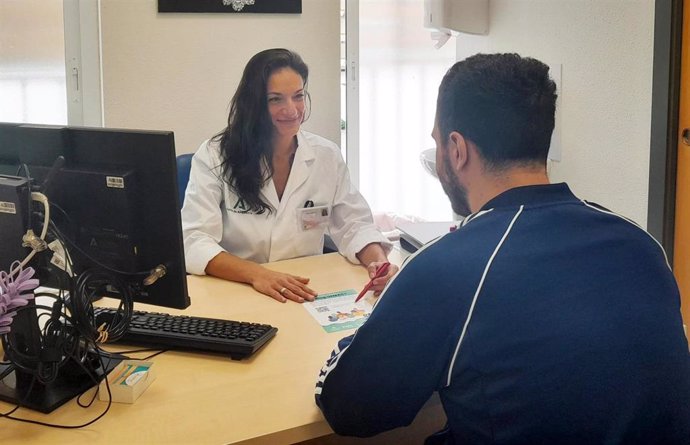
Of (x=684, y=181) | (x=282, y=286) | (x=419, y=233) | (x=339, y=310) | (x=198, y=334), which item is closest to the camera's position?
(x=198, y=334)

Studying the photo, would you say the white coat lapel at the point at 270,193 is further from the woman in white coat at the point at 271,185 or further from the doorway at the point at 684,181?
the doorway at the point at 684,181

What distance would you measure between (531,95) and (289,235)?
4.00 ft

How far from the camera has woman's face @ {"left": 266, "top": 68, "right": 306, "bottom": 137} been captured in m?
2.22

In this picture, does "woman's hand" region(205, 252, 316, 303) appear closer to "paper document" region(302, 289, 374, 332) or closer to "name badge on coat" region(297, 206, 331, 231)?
"paper document" region(302, 289, 374, 332)

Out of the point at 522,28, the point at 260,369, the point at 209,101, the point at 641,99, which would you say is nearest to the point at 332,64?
the point at 209,101

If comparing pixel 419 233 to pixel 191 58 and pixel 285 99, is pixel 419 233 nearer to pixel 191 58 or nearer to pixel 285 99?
pixel 285 99

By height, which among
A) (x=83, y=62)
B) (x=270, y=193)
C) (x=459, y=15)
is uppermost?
(x=459, y=15)

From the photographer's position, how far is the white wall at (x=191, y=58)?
297 centimetres

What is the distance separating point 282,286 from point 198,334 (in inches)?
14.6

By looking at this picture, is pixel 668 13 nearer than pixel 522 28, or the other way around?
pixel 668 13

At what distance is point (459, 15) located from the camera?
2727 millimetres

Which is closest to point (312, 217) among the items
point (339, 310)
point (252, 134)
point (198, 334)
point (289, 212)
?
point (289, 212)

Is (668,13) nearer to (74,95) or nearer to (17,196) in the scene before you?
(17,196)

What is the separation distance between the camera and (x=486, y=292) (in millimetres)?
935
